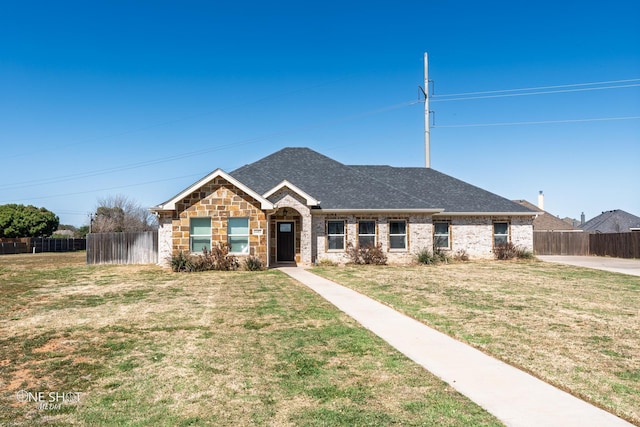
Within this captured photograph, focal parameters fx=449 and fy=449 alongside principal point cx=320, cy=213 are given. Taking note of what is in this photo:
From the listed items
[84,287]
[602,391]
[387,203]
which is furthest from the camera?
[387,203]

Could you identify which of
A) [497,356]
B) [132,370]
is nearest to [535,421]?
[497,356]

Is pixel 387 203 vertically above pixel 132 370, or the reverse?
pixel 387 203

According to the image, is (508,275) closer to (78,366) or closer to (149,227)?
(78,366)

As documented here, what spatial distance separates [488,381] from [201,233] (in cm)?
1740

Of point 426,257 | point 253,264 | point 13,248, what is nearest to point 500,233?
point 426,257

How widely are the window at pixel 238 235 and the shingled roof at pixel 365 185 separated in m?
2.92

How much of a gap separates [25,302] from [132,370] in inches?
312

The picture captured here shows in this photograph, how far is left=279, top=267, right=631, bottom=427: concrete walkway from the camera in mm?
4703

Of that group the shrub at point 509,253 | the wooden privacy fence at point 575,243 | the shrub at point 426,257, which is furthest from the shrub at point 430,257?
Result: the wooden privacy fence at point 575,243

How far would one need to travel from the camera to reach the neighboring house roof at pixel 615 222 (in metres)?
47.7

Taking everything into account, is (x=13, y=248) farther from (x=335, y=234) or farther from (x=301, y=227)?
(x=335, y=234)

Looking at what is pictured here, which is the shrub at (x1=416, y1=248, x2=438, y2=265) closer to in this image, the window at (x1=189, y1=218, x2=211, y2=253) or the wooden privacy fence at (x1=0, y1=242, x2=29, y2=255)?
the window at (x1=189, y1=218, x2=211, y2=253)

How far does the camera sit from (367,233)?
24094 millimetres

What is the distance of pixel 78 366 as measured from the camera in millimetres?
6473
